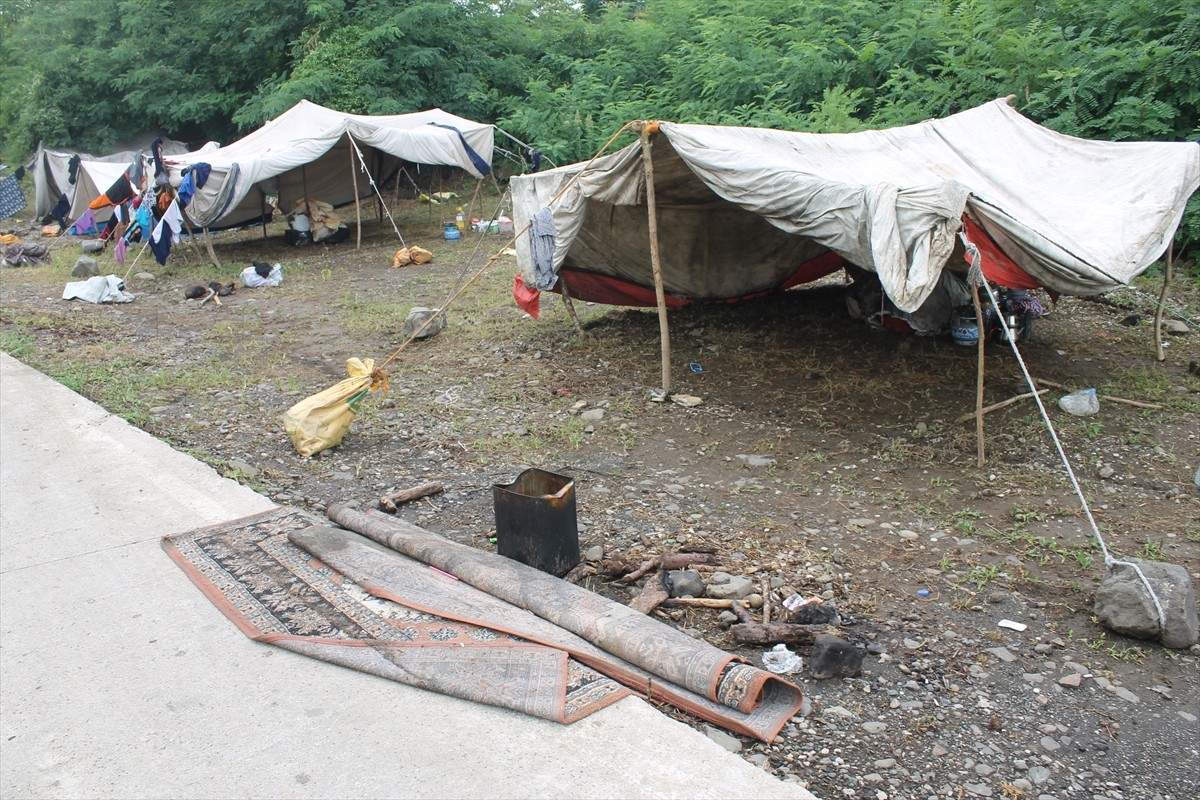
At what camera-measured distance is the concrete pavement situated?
247cm

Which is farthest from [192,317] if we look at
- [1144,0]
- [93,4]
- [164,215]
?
[93,4]

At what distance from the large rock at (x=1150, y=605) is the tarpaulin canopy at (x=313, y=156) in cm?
1216

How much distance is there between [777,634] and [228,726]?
1.92 meters

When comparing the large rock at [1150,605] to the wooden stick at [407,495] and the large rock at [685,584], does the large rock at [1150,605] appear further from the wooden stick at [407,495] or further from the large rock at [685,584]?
the wooden stick at [407,495]

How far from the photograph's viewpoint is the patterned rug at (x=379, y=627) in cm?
Answer: 284

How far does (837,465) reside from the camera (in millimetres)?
5207

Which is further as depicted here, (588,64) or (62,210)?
(588,64)

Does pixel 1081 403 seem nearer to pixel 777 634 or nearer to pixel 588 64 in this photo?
pixel 777 634

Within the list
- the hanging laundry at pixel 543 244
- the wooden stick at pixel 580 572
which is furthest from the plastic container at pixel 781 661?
the hanging laundry at pixel 543 244

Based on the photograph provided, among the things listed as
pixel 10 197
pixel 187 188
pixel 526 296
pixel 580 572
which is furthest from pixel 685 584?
pixel 10 197

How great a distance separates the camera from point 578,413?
623 cm

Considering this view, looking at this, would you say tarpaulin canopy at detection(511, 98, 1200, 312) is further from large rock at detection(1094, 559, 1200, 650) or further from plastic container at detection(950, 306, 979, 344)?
large rock at detection(1094, 559, 1200, 650)

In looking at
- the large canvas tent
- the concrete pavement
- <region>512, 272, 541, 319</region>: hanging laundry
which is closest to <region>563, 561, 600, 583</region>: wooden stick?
the concrete pavement

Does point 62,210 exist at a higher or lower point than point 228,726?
higher
